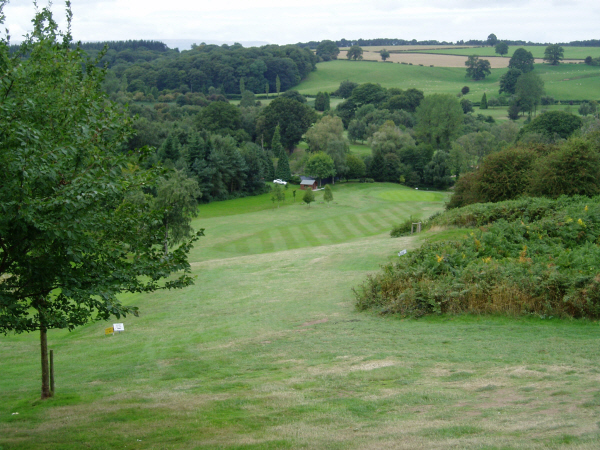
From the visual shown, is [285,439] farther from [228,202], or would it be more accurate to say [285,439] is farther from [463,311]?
[228,202]

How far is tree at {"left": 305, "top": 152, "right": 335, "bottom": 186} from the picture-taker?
85.5 m

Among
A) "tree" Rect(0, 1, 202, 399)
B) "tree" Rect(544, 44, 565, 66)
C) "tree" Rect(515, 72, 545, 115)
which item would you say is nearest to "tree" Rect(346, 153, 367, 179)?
"tree" Rect(515, 72, 545, 115)

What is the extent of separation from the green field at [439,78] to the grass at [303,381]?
133587 millimetres

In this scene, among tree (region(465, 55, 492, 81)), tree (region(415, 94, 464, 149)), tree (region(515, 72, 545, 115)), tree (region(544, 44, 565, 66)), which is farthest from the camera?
tree (region(544, 44, 565, 66))

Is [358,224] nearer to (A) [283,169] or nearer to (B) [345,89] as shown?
(A) [283,169]

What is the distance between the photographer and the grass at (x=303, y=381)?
29.9 ft

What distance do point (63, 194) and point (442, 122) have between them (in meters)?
108

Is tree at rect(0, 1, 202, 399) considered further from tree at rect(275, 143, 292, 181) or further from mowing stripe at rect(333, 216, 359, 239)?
tree at rect(275, 143, 292, 181)

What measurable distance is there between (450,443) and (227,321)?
42.4 feet

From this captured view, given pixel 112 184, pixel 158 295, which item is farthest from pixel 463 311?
pixel 158 295

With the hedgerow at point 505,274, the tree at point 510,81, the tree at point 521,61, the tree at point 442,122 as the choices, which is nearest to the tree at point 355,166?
the tree at point 442,122

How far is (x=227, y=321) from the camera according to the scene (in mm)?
20250

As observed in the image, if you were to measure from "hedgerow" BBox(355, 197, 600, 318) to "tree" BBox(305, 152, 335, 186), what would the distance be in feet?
201

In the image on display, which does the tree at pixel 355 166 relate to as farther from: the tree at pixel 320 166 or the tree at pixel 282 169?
the tree at pixel 282 169
